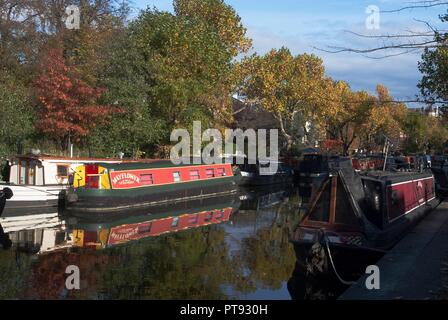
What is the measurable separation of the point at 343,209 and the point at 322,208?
466mm

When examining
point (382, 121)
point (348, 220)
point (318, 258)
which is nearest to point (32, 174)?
point (348, 220)

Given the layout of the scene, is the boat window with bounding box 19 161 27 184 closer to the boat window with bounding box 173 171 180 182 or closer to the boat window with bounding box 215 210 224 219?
the boat window with bounding box 173 171 180 182

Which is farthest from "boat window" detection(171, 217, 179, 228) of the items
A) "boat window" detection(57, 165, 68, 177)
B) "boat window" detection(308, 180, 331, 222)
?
"boat window" detection(308, 180, 331, 222)

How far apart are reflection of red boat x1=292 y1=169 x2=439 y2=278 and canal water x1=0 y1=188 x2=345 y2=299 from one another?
31.6 inches

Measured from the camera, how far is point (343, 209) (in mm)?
11328

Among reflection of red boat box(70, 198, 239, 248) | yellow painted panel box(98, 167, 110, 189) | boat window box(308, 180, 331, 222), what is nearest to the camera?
boat window box(308, 180, 331, 222)

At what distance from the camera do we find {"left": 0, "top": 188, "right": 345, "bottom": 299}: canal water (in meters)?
10.7

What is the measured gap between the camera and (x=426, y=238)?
13398 mm

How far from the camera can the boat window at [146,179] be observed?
79.2 ft

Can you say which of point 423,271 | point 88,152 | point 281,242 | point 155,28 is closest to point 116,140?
point 88,152

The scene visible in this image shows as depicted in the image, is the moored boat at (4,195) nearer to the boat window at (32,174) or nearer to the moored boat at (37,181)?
the moored boat at (37,181)

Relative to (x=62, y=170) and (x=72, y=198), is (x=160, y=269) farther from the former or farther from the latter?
(x=62, y=170)

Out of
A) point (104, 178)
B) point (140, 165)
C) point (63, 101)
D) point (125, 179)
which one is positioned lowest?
point (125, 179)

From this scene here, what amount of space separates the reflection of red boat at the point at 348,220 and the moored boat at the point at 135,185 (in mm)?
11923
